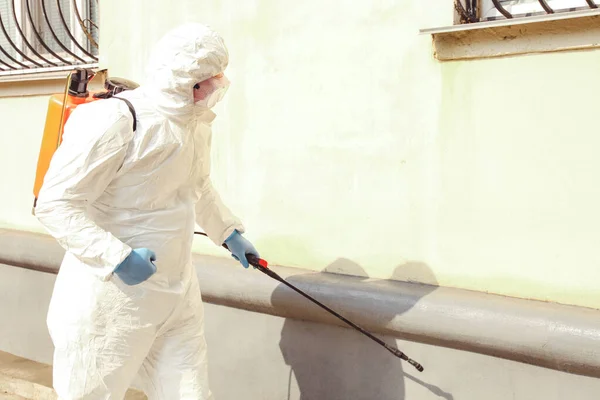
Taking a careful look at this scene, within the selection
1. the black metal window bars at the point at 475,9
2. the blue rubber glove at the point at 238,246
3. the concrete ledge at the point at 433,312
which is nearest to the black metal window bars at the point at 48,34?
the concrete ledge at the point at 433,312

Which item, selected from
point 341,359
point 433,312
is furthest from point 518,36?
point 341,359

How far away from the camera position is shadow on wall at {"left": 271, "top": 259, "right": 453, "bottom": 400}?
11.2 feet

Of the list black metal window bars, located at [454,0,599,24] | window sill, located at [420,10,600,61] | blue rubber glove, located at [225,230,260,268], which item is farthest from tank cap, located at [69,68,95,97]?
black metal window bars, located at [454,0,599,24]

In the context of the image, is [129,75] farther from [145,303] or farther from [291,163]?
[145,303]

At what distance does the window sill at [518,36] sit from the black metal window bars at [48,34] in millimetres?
2534

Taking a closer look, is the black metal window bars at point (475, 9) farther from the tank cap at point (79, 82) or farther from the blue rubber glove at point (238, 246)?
the tank cap at point (79, 82)

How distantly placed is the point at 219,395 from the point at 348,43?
1.82m

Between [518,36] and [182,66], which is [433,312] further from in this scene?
[182,66]

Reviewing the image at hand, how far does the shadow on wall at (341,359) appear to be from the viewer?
3.41 meters

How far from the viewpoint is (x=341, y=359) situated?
3.56m

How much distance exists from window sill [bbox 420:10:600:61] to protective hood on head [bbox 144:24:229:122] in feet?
3.12

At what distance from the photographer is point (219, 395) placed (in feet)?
13.2

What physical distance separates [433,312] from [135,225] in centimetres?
122

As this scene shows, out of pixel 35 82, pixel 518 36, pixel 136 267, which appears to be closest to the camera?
pixel 136 267
